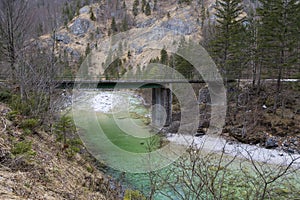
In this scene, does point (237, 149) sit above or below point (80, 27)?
below

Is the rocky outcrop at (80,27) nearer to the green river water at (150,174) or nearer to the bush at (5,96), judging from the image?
the green river water at (150,174)

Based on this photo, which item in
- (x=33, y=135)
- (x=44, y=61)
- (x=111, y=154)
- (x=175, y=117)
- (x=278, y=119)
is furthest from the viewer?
(x=175, y=117)

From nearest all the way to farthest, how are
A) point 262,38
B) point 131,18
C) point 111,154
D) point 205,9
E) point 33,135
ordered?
1. point 33,135
2. point 111,154
3. point 262,38
4. point 205,9
5. point 131,18

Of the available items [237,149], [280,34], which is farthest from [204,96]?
[237,149]

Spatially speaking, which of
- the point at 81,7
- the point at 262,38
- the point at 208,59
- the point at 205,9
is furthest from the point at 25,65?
the point at 81,7

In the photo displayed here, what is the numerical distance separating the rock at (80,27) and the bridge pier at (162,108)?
68.6 metres

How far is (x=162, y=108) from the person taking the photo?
24.0 meters

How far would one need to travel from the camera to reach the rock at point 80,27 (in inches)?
3265

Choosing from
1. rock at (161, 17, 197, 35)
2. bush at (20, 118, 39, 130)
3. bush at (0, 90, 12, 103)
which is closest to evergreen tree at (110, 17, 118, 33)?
rock at (161, 17, 197, 35)

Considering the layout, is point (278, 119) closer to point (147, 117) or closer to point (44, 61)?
point (147, 117)

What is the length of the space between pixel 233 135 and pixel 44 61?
Result: 14.8 metres

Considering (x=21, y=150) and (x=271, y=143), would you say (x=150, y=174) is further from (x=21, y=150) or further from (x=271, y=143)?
(x=271, y=143)

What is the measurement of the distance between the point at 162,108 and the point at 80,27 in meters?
71.6

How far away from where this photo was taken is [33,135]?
28.5ft
